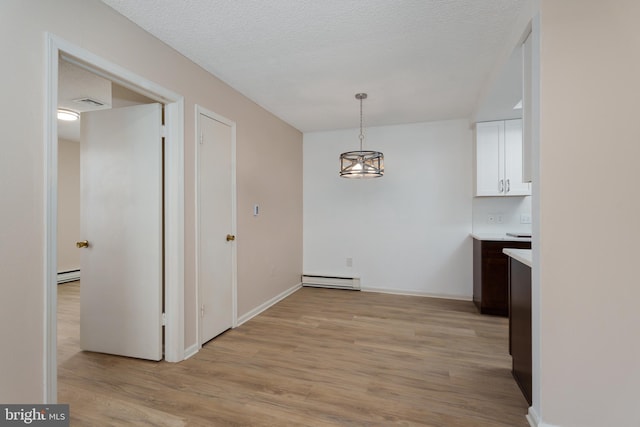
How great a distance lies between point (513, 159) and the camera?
3941 mm

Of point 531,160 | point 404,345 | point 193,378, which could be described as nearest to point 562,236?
point 531,160

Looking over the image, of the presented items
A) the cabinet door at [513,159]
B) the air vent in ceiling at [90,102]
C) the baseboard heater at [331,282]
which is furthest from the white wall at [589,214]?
the air vent in ceiling at [90,102]

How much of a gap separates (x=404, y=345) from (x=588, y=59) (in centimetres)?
252

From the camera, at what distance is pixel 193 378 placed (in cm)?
226

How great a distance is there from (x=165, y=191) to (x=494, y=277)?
3764 millimetres

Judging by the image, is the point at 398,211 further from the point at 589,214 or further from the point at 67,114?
the point at 67,114

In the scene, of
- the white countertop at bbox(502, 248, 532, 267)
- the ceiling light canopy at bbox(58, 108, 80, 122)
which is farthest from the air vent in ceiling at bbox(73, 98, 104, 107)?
the white countertop at bbox(502, 248, 532, 267)

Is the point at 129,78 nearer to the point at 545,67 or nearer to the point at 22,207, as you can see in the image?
the point at 22,207

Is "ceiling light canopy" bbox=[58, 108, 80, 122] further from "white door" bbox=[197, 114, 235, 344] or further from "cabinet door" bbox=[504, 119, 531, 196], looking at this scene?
"cabinet door" bbox=[504, 119, 531, 196]

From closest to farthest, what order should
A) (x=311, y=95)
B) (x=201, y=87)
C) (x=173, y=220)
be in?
1. (x=173, y=220)
2. (x=201, y=87)
3. (x=311, y=95)

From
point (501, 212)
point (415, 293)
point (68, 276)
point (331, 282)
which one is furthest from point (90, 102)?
point (501, 212)

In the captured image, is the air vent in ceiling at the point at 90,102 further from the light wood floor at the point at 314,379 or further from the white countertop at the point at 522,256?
the white countertop at the point at 522,256

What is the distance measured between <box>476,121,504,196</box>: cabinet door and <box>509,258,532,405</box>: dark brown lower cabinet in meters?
2.00

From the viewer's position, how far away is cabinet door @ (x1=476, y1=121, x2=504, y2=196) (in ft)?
13.1
